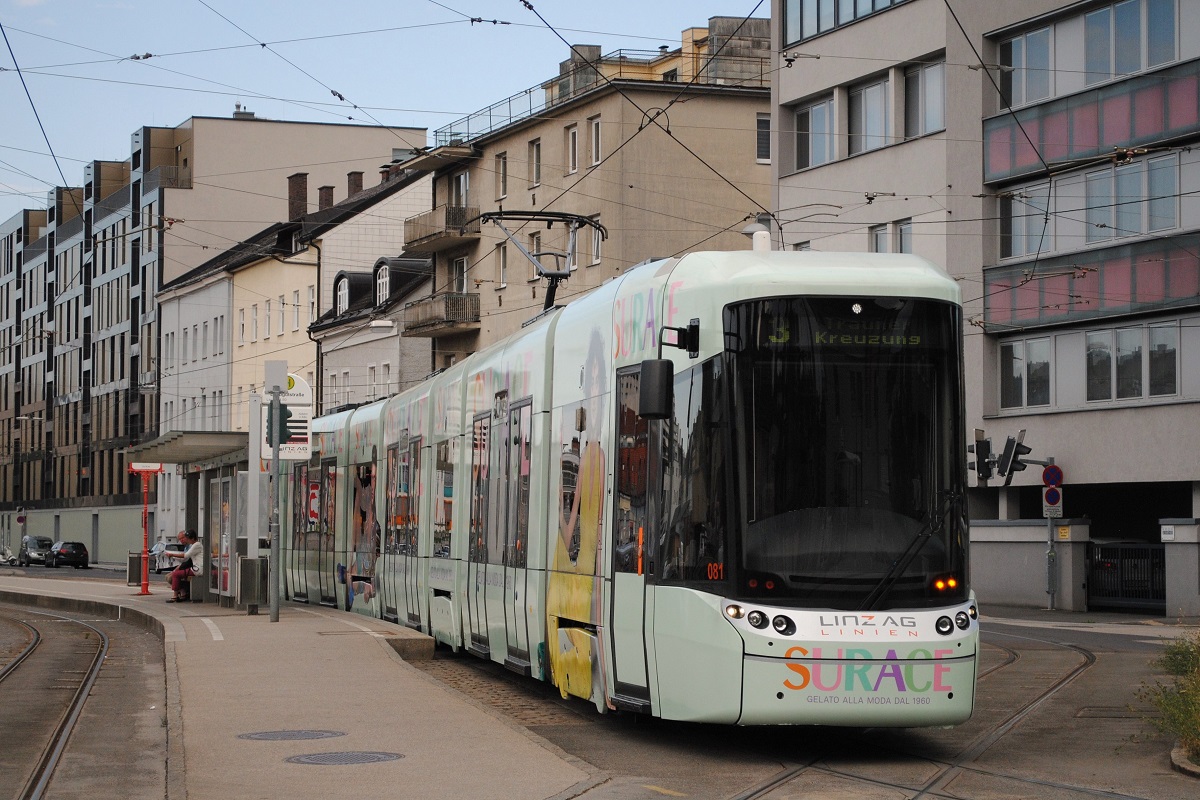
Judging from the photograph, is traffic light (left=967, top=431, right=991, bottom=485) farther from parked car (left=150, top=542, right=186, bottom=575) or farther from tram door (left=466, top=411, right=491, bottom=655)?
parked car (left=150, top=542, right=186, bottom=575)

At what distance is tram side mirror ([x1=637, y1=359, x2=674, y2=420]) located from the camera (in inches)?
452

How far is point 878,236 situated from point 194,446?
16.6 meters

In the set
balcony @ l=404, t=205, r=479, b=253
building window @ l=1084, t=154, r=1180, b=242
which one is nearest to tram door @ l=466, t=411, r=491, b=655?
building window @ l=1084, t=154, r=1180, b=242

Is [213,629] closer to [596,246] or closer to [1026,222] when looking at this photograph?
[1026,222]

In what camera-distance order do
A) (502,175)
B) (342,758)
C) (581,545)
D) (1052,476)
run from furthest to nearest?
(502,175)
(1052,476)
(581,545)
(342,758)

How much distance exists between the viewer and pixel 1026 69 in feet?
120

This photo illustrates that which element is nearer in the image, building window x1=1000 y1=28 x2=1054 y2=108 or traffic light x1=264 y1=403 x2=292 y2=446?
traffic light x1=264 y1=403 x2=292 y2=446

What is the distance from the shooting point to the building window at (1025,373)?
120 feet

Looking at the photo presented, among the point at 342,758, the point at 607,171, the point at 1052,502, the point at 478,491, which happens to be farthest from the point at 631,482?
the point at 607,171

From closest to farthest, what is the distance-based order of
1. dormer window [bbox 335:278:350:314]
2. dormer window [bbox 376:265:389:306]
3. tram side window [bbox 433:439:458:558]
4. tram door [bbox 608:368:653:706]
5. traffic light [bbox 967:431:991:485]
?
tram door [bbox 608:368:653:706], tram side window [bbox 433:439:458:558], traffic light [bbox 967:431:991:485], dormer window [bbox 376:265:389:306], dormer window [bbox 335:278:350:314]

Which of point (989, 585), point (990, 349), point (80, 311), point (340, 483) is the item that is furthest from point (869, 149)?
point (80, 311)

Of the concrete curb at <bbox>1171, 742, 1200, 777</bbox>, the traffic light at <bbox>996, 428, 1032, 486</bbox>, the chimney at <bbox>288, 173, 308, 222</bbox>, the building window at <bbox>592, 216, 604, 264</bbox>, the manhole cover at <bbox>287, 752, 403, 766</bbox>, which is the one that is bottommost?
the manhole cover at <bbox>287, 752, 403, 766</bbox>

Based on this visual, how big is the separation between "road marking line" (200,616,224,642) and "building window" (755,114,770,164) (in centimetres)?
2972

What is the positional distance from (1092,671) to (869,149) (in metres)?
24.3
